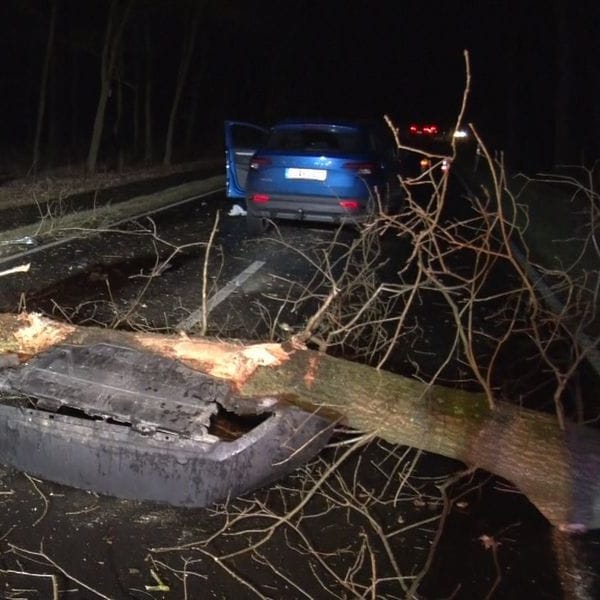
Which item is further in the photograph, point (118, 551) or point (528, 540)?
point (528, 540)

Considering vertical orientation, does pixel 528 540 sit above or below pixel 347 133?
below

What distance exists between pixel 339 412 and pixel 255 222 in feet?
23.5

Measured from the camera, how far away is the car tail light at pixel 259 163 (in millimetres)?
9936

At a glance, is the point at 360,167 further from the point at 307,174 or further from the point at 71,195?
the point at 71,195

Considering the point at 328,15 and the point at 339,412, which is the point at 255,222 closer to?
the point at 339,412

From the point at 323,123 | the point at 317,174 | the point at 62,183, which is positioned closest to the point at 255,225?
the point at 317,174

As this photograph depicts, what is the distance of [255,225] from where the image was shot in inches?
416

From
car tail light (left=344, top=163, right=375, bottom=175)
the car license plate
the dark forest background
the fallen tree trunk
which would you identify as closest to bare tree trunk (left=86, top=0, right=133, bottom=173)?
the dark forest background

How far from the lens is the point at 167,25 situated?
2784 centimetres


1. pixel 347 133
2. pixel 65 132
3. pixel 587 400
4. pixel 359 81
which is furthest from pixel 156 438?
pixel 359 81

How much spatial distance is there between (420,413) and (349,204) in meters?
6.32

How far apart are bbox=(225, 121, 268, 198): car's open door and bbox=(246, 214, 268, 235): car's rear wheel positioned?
3.16 feet

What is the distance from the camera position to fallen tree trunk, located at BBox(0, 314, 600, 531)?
331cm

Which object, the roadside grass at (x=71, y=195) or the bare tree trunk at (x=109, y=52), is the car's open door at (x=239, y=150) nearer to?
the roadside grass at (x=71, y=195)
